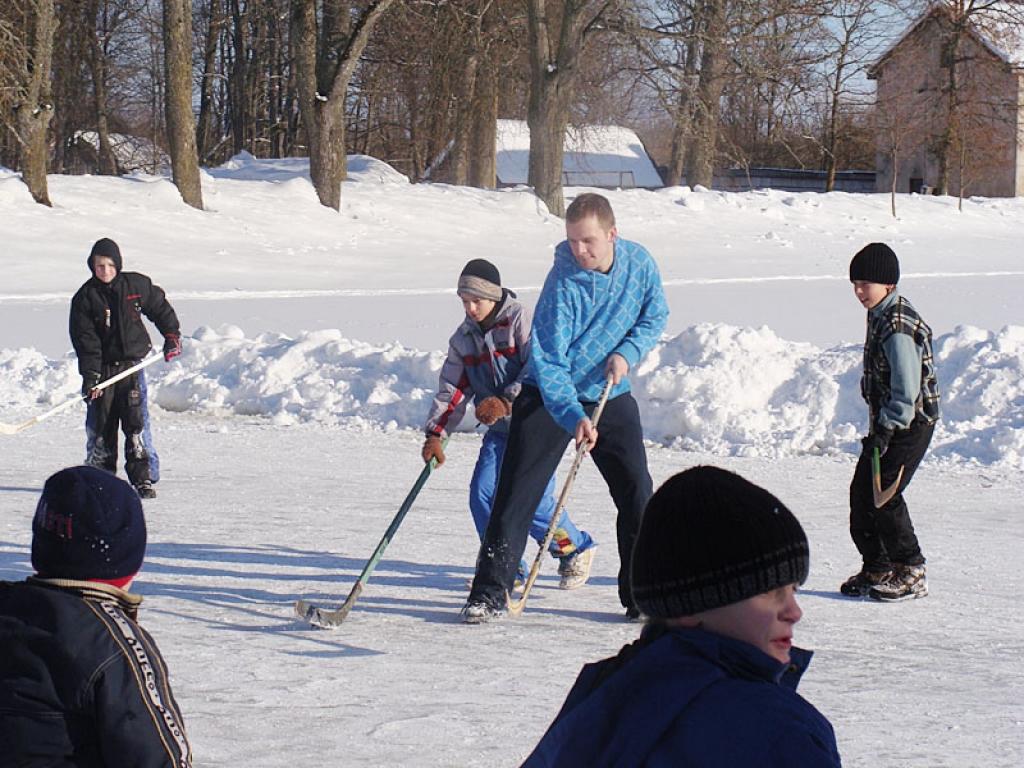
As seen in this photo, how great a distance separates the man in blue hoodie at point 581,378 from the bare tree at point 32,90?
19.7 metres

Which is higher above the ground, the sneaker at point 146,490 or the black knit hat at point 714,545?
the black knit hat at point 714,545

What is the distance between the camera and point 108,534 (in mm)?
2354

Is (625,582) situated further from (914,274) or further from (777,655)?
(914,274)

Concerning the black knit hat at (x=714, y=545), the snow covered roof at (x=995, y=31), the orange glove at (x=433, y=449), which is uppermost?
the snow covered roof at (x=995, y=31)

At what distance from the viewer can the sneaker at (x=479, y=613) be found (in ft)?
18.1

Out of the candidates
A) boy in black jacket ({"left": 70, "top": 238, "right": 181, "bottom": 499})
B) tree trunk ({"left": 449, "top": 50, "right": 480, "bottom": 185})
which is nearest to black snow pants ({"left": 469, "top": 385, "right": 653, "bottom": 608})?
boy in black jacket ({"left": 70, "top": 238, "right": 181, "bottom": 499})

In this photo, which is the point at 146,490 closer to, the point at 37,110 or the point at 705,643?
the point at 705,643

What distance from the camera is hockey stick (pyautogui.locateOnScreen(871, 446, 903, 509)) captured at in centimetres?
577

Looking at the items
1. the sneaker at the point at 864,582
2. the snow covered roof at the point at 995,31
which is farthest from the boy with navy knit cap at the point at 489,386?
the snow covered roof at the point at 995,31

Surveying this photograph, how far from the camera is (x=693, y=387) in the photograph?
1026 cm

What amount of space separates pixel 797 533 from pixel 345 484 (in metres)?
7.05

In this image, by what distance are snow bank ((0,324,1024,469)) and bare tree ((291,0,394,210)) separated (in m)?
14.5

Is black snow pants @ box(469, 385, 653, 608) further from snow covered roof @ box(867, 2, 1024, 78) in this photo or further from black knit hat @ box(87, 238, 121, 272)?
snow covered roof @ box(867, 2, 1024, 78)

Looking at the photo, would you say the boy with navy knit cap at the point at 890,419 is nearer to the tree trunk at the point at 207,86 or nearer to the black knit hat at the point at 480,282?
the black knit hat at the point at 480,282
